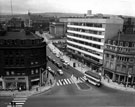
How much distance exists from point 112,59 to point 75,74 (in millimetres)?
17137

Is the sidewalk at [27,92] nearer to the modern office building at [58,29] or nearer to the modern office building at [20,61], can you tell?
the modern office building at [20,61]

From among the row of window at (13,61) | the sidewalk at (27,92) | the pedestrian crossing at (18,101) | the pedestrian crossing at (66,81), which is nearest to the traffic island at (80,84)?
the pedestrian crossing at (66,81)

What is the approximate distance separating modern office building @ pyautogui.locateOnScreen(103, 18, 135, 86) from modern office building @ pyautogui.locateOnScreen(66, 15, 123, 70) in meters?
3.39

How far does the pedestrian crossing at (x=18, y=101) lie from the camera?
115ft

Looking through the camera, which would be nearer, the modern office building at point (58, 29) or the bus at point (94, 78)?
the bus at point (94, 78)

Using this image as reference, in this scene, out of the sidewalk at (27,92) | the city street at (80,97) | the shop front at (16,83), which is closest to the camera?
the city street at (80,97)

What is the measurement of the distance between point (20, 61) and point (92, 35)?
33.1 meters

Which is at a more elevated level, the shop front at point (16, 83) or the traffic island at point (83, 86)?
the shop front at point (16, 83)

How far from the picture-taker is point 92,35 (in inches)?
2349

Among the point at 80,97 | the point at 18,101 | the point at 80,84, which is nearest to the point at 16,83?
the point at 18,101

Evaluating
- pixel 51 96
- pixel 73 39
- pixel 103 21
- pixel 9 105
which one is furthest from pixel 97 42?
pixel 9 105

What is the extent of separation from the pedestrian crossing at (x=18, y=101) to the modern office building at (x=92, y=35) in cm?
3334

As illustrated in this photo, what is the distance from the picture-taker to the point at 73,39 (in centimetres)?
7719

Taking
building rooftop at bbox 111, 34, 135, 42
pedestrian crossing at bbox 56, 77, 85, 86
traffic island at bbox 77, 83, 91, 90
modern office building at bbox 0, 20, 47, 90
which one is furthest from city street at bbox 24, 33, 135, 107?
building rooftop at bbox 111, 34, 135, 42
